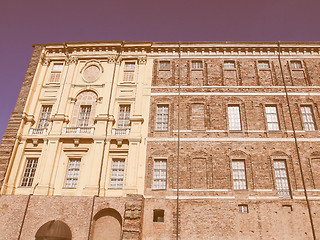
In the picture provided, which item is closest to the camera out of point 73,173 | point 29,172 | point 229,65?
point 73,173

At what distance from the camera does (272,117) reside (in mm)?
19453

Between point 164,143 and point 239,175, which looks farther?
point 164,143

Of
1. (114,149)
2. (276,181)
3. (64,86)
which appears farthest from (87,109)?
(276,181)

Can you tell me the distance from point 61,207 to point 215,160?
34.5 feet

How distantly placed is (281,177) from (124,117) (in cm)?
1196

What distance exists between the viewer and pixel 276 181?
56.6ft

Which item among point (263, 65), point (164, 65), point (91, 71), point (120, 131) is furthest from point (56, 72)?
point (263, 65)

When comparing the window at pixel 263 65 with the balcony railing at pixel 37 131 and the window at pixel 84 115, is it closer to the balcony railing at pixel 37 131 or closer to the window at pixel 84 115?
the window at pixel 84 115

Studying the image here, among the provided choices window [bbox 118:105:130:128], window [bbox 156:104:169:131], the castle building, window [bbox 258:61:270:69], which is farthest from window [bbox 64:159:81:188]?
window [bbox 258:61:270:69]

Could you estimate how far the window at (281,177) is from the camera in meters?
17.0

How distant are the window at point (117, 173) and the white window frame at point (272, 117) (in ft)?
36.7

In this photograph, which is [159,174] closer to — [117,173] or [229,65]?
[117,173]

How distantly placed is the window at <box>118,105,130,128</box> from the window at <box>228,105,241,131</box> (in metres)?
7.78

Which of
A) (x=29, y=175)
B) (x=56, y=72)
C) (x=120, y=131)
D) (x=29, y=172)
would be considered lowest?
(x=29, y=175)
